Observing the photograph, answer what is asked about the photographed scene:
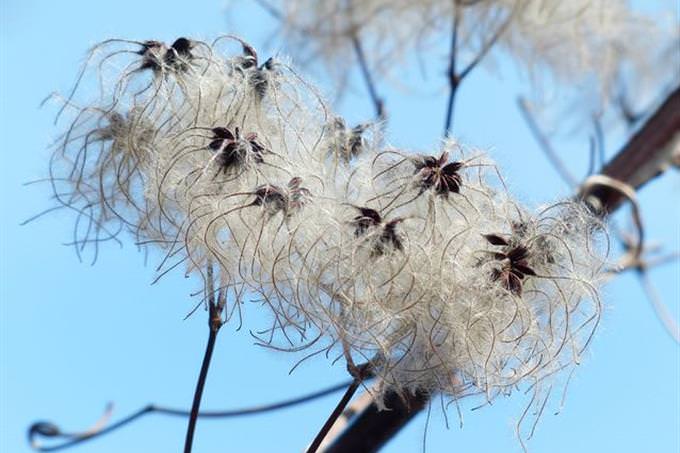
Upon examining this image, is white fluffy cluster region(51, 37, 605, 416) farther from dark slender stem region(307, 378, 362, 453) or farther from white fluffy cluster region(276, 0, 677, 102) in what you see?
white fluffy cluster region(276, 0, 677, 102)

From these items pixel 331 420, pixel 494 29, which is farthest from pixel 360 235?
pixel 494 29

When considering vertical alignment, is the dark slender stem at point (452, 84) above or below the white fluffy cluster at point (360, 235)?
above

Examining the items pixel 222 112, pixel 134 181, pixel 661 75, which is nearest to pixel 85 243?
pixel 134 181

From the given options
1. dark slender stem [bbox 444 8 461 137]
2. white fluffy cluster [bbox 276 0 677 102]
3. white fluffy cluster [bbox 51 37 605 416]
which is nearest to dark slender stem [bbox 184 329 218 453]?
white fluffy cluster [bbox 51 37 605 416]

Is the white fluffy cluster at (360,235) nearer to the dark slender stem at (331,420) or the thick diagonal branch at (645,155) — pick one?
the dark slender stem at (331,420)

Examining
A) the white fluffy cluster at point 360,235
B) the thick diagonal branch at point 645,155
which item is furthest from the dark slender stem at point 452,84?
the white fluffy cluster at point 360,235
